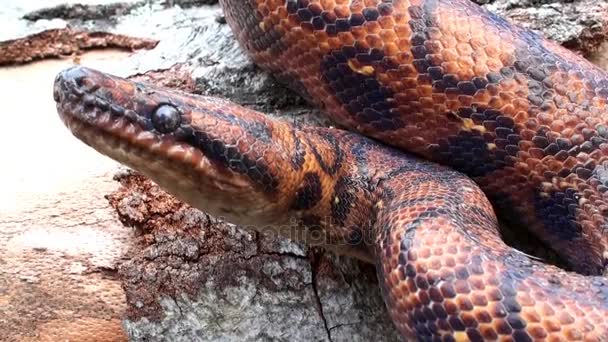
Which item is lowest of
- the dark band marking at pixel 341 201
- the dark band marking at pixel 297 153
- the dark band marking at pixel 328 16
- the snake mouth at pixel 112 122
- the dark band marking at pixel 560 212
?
the dark band marking at pixel 341 201

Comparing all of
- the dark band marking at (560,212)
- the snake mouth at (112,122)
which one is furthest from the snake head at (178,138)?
the dark band marking at (560,212)

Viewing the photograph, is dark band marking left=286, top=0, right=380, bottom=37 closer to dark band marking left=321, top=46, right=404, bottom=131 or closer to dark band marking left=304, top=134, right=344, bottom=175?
dark band marking left=321, top=46, right=404, bottom=131

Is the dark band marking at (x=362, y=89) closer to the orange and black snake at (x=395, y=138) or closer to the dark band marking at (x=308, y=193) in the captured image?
the orange and black snake at (x=395, y=138)

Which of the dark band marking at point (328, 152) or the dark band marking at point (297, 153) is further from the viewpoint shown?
the dark band marking at point (328, 152)

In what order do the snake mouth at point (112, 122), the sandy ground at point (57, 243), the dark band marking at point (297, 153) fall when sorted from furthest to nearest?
1. the sandy ground at point (57, 243)
2. the dark band marking at point (297, 153)
3. the snake mouth at point (112, 122)

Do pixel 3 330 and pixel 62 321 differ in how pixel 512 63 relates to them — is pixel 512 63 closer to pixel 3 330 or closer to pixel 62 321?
pixel 62 321

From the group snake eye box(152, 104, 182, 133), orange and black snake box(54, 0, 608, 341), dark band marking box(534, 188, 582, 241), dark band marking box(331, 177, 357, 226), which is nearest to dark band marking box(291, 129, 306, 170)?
orange and black snake box(54, 0, 608, 341)

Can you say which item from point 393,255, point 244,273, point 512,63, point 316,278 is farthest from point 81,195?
point 512,63

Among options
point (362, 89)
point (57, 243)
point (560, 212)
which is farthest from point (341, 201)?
point (57, 243)

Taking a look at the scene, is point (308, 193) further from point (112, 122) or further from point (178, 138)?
point (112, 122)
